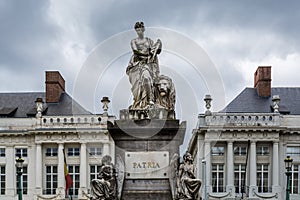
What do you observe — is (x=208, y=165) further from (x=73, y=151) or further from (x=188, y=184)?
(x=188, y=184)

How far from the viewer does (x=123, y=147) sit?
15297 millimetres

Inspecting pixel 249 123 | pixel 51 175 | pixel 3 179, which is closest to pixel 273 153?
pixel 249 123

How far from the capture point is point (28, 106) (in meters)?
63.3

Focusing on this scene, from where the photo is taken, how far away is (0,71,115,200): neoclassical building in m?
60.2

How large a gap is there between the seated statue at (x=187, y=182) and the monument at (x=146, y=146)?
25 centimetres

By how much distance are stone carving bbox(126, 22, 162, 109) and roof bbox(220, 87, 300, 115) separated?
44243 mm

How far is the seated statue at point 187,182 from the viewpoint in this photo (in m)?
14.4

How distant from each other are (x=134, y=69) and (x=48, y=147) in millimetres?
47075

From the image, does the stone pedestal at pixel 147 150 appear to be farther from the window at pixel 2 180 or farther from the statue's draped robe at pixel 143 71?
the window at pixel 2 180

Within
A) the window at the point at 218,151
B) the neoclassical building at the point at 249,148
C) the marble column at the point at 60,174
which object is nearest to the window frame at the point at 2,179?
the marble column at the point at 60,174

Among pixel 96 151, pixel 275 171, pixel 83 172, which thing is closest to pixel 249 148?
pixel 275 171

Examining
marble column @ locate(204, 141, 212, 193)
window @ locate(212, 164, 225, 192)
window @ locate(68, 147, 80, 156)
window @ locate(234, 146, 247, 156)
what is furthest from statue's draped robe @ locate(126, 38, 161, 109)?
window @ locate(68, 147, 80, 156)

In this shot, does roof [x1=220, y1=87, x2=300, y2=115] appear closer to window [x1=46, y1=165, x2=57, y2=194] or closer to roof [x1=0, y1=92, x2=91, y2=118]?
roof [x1=0, y1=92, x2=91, y2=118]

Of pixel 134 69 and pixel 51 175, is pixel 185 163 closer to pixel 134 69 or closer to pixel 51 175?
pixel 134 69
